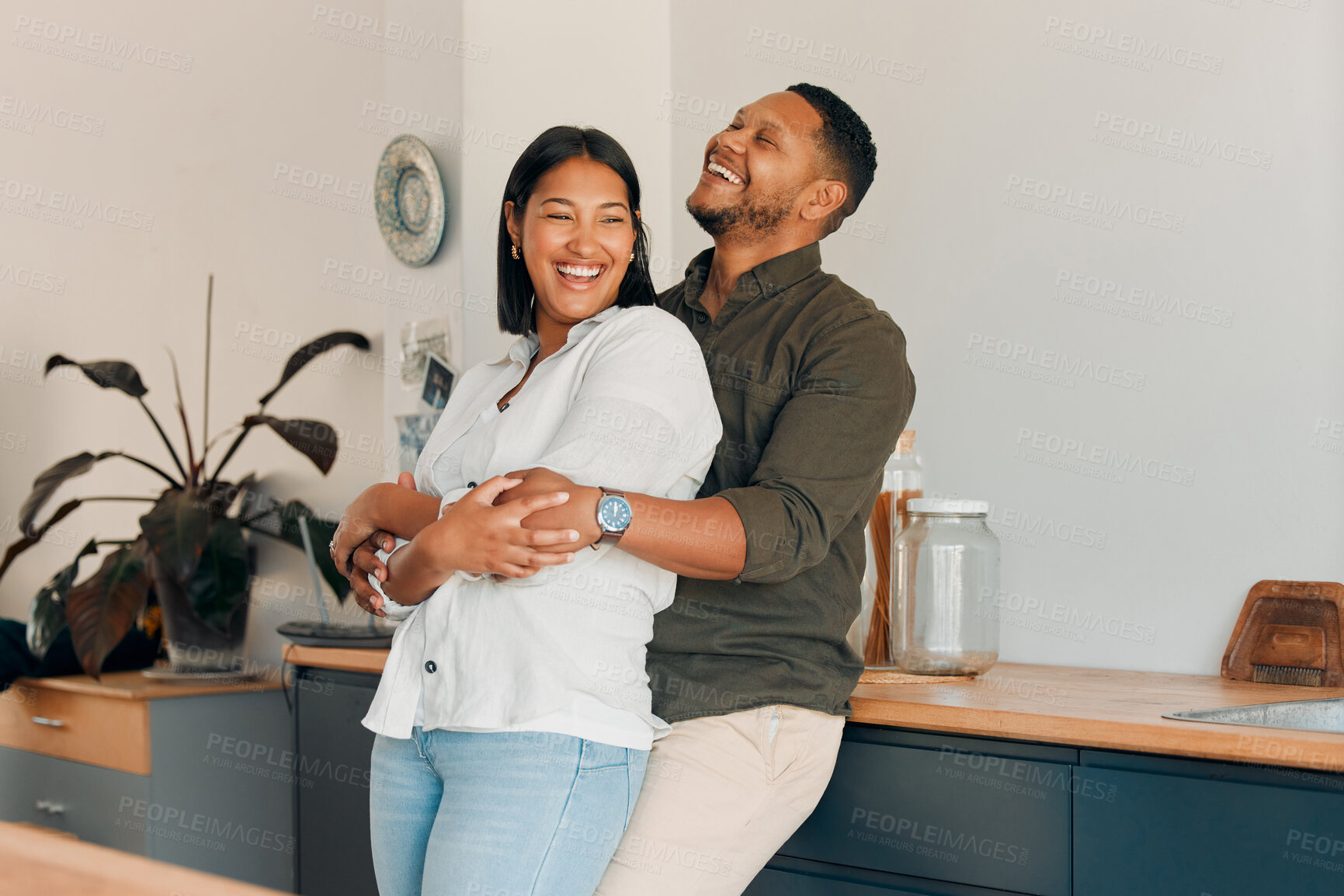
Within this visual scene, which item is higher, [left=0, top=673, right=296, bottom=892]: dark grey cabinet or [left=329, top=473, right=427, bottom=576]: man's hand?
[left=329, top=473, right=427, bottom=576]: man's hand

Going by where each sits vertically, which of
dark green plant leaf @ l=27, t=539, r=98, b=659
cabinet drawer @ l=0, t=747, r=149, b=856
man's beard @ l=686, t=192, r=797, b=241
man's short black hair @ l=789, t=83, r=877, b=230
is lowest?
cabinet drawer @ l=0, t=747, r=149, b=856

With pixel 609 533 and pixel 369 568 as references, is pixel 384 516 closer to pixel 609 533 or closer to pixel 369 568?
pixel 369 568

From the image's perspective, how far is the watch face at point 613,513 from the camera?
3.73ft

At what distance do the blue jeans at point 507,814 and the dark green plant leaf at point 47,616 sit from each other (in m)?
2.10

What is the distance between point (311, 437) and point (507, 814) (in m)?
1.93

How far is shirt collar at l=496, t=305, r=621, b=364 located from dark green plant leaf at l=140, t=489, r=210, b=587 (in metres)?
1.63

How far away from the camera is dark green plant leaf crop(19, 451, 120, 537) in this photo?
293 cm

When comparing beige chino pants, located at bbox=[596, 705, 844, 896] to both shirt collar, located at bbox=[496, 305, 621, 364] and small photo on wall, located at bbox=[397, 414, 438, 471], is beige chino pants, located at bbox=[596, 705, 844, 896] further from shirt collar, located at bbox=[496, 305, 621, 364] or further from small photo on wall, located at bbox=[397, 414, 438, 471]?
small photo on wall, located at bbox=[397, 414, 438, 471]

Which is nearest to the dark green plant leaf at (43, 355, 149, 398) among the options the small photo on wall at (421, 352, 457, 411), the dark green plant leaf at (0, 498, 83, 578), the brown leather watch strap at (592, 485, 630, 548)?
the dark green plant leaf at (0, 498, 83, 578)

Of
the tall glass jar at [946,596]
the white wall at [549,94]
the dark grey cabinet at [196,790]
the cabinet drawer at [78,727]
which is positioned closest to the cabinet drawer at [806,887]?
the tall glass jar at [946,596]

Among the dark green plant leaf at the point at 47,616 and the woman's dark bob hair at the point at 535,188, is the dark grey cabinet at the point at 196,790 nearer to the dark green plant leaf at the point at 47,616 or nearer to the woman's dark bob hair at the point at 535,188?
the dark green plant leaf at the point at 47,616

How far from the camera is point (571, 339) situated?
1334 millimetres

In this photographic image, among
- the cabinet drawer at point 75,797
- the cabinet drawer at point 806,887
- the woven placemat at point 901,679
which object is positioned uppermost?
the woven placemat at point 901,679

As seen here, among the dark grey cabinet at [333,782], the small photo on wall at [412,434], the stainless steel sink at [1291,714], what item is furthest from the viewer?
the small photo on wall at [412,434]
